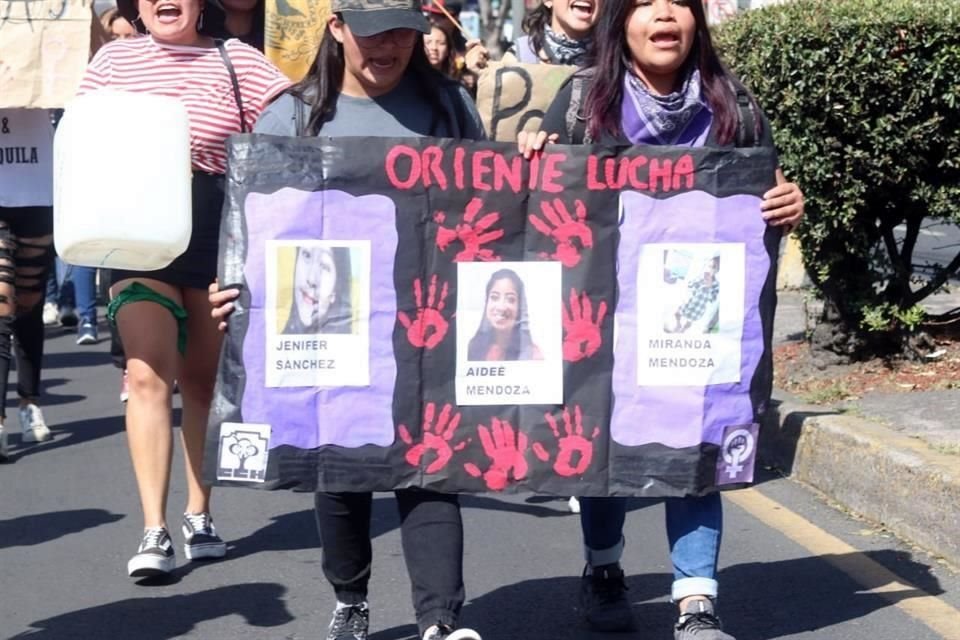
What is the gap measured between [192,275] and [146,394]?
1.32 ft

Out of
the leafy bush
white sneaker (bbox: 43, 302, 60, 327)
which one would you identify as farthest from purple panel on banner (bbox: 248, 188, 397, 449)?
white sneaker (bbox: 43, 302, 60, 327)


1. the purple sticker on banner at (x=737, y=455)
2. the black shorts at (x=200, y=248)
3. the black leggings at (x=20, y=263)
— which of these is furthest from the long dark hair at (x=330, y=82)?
the black leggings at (x=20, y=263)

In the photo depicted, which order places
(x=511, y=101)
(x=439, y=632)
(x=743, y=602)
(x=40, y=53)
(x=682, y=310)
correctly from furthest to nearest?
(x=40, y=53) → (x=511, y=101) → (x=743, y=602) → (x=682, y=310) → (x=439, y=632)

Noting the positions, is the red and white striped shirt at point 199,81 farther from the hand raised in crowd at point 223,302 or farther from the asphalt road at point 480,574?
the asphalt road at point 480,574

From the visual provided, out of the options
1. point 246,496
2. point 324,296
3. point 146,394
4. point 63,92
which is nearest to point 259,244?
point 324,296

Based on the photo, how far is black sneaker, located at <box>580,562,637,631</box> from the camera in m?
5.20

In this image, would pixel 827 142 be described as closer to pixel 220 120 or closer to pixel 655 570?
pixel 655 570

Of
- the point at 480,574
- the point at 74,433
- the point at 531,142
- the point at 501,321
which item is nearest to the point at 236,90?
the point at 531,142

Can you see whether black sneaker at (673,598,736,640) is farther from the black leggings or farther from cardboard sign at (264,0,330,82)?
the black leggings

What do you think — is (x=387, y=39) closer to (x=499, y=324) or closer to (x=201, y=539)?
(x=499, y=324)

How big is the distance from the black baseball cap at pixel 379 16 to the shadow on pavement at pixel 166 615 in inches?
71.5

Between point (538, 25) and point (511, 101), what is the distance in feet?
3.51

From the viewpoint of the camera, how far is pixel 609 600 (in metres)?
5.21

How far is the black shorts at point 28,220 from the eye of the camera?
8.24 meters
